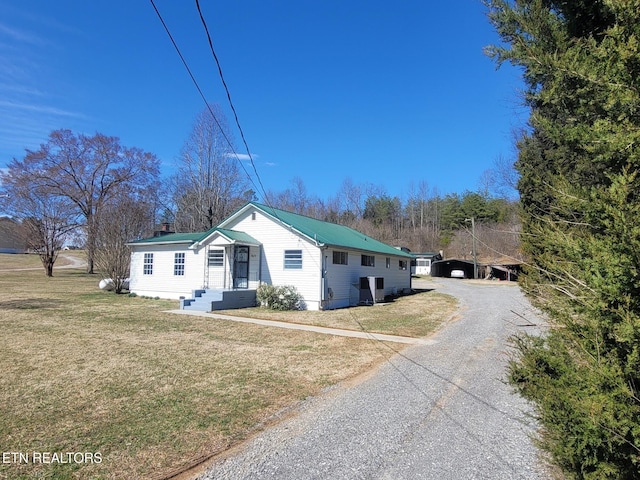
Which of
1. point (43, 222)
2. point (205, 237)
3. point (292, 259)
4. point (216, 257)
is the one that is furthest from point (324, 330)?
point (43, 222)

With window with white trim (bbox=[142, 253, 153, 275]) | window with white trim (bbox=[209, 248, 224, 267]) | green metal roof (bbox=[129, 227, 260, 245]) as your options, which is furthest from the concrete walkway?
window with white trim (bbox=[142, 253, 153, 275])

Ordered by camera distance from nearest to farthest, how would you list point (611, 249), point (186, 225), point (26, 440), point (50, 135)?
point (611, 249), point (26, 440), point (50, 135), point (186, 225)

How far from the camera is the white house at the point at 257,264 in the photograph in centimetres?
1647

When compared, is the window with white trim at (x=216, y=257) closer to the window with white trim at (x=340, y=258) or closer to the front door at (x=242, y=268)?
the front door at (x=242, y=268)

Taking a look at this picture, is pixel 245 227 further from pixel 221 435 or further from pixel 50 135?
pixel 50 135

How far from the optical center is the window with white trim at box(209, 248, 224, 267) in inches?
707

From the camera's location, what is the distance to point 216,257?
59.3 feet

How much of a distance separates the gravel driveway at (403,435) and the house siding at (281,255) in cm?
987

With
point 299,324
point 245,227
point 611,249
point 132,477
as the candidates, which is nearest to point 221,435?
point 132,477

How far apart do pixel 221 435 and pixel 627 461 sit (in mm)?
3490

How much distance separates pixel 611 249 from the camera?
221 cm

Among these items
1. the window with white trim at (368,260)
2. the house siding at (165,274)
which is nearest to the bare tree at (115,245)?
the house siding at (165,274)

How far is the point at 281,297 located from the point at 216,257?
13.6 ft

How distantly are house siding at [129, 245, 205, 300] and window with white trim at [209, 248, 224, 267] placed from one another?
80 centimetres
